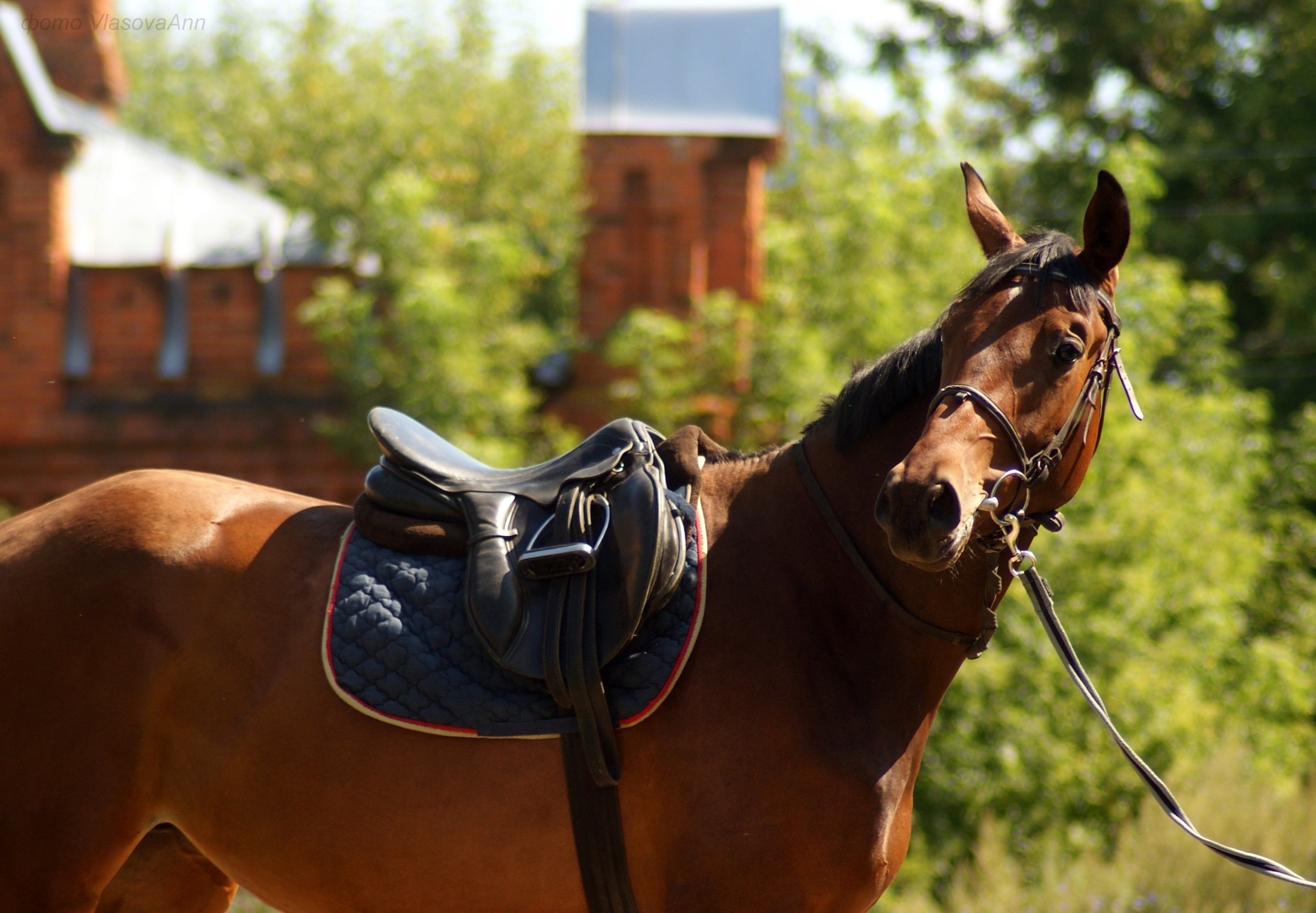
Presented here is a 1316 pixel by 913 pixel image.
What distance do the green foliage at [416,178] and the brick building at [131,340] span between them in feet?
1.53

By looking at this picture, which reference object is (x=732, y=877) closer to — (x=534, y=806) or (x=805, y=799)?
(x=805, y=799)

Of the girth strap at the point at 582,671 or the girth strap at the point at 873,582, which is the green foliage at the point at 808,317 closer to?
the girth strap at the point at 873,582

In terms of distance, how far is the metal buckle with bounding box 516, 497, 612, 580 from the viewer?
2.39 meters

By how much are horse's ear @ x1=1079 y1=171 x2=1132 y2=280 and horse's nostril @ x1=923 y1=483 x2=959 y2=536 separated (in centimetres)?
65

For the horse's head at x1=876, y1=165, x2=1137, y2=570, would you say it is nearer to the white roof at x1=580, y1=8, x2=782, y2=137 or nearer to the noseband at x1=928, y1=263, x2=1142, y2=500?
the noseband at x1=928, y1=263, x2=1142, y2=500

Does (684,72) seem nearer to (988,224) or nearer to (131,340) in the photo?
(131,340)

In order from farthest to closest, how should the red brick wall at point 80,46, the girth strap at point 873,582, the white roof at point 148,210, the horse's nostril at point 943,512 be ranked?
1. the red brick wall at point 80,46
2. the white roof at point 148,210
3. the girth strap at point 873,582
4. the horse's nostril at point 943,512

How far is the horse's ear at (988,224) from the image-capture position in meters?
2.50

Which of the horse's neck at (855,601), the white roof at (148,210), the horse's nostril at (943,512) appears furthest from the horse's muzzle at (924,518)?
the white roof at (148,210)

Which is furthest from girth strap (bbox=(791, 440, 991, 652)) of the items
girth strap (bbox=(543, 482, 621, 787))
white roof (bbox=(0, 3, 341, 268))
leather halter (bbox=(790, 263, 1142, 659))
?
white roof (bbox=(0, 3, 341, 268))

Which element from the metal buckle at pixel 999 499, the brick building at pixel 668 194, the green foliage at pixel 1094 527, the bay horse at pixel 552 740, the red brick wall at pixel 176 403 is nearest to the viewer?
the metal buckle at pixel 999 499

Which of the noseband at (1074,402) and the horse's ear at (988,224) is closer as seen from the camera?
the noseband at (1074,402)

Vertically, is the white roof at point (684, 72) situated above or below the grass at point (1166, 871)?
above

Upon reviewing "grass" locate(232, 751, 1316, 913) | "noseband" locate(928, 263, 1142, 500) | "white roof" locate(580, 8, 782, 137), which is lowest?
"grass" locate(232, 751, 1316, 913)
